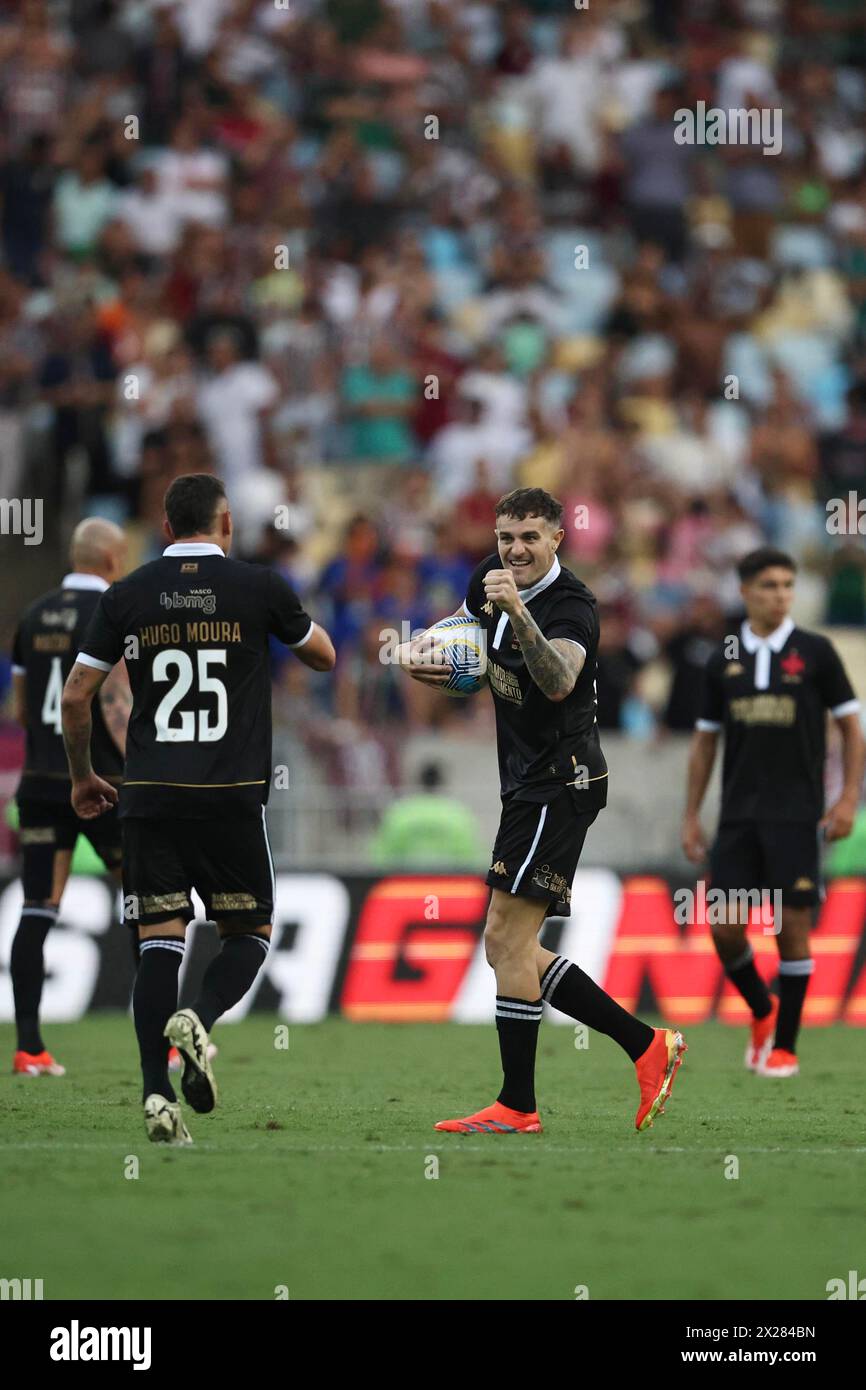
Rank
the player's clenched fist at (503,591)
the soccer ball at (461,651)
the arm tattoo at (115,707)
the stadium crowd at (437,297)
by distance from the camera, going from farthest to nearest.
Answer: the stadium crowd at (437,297) < the arm tattoo at (115,707) < the soccer ball at (461,651) < the player's clenched fist at (503,591)

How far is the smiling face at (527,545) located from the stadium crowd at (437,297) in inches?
271

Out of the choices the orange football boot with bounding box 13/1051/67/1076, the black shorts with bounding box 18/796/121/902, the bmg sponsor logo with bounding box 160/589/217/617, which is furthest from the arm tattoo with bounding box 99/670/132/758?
the bmg sponsor logo with bounding box 160/589/217/617

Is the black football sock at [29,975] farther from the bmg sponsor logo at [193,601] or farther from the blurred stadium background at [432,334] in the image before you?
the blurred stadium background at [432,334]

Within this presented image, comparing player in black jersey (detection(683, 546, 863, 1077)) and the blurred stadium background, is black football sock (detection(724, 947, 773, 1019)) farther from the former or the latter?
the blurred stadium background

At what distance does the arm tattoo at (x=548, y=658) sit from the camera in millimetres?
7770

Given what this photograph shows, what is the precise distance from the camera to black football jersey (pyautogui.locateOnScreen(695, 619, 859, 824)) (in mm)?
11031

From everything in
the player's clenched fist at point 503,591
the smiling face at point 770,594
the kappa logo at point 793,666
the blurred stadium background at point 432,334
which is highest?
the blurred stadium background at point 432,334

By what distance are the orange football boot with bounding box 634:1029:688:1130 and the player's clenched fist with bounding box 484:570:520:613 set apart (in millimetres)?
1789

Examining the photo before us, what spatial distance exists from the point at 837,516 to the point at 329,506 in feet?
14.0

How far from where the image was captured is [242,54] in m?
22.3

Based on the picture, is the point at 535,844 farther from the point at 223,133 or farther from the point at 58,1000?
the point at 223,133

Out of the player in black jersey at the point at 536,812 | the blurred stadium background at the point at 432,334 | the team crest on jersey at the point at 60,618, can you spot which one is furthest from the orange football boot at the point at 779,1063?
the team crest on jersey at the point at 60,618

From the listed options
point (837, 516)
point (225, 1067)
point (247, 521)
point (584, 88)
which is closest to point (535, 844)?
point (225, 1067)

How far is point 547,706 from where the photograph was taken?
830cm
